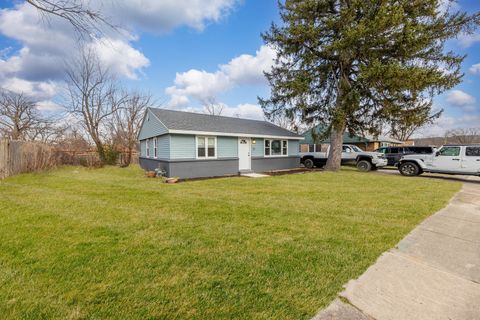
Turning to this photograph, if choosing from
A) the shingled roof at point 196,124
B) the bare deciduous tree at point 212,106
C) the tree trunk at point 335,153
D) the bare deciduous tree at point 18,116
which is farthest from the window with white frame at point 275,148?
the bare deciduous tree at point 212,106

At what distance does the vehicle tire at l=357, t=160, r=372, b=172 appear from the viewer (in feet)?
49.7

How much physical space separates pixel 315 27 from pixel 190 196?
11.5 metres

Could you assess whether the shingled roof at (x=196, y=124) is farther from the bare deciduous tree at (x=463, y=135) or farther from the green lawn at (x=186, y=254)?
the bare deciduous tree at (x=463, y=135)

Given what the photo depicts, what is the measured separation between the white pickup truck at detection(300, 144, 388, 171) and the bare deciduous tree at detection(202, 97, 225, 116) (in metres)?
21.6

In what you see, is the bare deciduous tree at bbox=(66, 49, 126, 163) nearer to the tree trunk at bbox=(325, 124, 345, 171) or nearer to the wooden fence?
the wooden fence

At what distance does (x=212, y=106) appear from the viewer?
36.4 meters

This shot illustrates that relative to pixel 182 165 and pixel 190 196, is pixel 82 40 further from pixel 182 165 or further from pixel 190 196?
pixel 182 165

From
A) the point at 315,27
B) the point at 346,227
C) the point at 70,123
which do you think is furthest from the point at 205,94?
the point at 346,227

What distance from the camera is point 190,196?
696 centimetres

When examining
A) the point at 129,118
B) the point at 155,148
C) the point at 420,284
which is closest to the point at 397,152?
the point at 155,148

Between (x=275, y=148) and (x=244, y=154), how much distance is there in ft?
9.68

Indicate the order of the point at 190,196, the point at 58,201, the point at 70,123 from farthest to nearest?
the point at 70,123, the point at 190,196, the point at 58,201

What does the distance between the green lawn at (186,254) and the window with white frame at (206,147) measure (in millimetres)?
6348

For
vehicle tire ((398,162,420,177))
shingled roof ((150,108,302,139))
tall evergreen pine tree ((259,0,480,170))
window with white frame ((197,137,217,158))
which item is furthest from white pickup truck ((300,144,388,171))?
window with white frame ((197,137,217,158))
